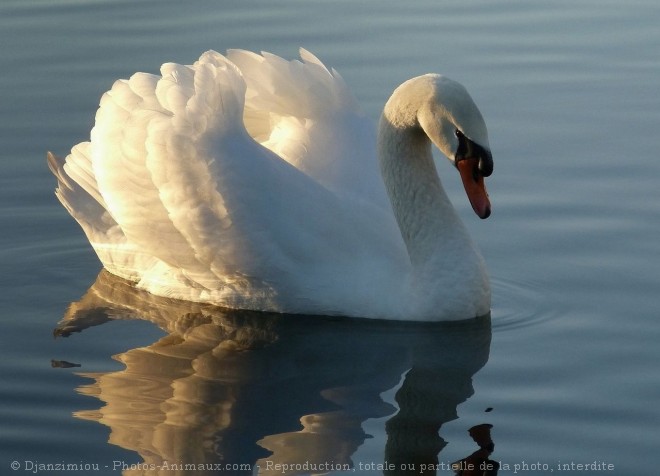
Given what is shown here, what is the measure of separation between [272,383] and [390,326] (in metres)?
1.01

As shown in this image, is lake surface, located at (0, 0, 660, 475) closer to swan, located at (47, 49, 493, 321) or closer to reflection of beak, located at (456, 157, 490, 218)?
swan, located at (47, 49, 493, 321)

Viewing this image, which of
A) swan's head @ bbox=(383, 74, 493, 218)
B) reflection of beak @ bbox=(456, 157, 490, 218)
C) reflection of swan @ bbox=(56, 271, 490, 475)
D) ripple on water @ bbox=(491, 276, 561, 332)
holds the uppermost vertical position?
swan's head @ bbox=(383, 74, 493, 218)

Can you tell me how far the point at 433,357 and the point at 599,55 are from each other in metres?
5.41

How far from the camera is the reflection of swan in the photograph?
22.0 feet

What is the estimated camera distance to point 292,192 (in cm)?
834

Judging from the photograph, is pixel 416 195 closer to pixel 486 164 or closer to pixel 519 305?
pixel 486 164

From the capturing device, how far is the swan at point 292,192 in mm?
8242

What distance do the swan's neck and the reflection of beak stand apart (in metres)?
0.39

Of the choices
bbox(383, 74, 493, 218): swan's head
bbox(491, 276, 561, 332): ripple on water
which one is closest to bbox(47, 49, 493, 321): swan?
bbox(383, 74, 493, 218): swan's head

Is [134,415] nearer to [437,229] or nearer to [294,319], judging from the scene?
[294,319]

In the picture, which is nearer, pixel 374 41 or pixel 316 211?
pixel 316 211

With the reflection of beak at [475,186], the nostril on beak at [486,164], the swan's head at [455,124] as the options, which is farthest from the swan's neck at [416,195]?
the nostril on beak at [486,164]

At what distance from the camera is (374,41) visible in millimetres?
12938

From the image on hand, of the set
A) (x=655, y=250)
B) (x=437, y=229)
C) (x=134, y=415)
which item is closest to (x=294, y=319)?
(x=437, y=229)
